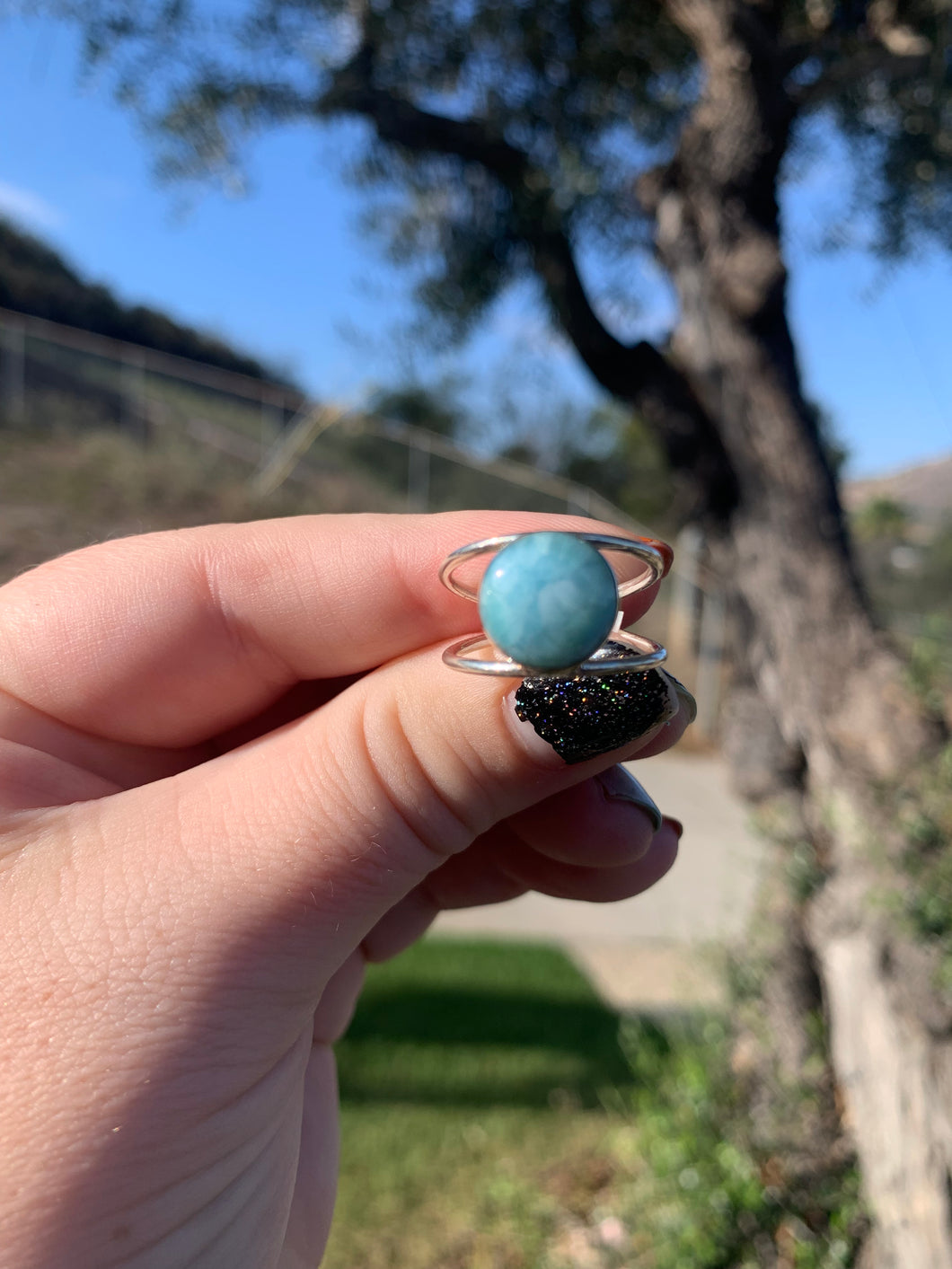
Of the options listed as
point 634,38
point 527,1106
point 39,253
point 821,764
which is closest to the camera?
point 821,764

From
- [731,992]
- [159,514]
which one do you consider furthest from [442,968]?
[159,514]

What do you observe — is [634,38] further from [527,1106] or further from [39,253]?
[39,253]

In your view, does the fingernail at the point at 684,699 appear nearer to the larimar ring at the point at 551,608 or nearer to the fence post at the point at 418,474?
the larimar ring at the point at 551,608

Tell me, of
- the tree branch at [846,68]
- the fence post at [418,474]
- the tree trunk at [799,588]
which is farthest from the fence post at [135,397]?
the tree branch at [846,68]

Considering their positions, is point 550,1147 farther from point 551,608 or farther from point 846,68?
point 846,68

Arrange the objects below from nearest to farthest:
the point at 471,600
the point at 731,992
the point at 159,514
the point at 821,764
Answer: the point at 471,600 < the point at 821,764 < the point at 731,992 < the point at 159,514

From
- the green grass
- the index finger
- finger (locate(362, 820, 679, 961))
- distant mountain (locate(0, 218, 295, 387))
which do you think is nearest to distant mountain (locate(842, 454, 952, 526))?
the green grass

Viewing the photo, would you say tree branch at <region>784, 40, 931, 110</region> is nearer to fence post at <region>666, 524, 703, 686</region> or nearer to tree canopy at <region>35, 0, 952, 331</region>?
tree canopy at <region>35, 0, 952, 331</region>
